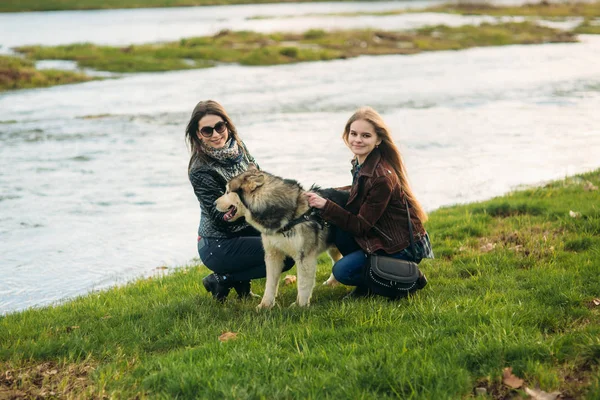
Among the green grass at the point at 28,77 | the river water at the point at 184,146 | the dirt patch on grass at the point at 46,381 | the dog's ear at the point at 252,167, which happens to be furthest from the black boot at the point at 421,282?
the green grass at the point at 28,77

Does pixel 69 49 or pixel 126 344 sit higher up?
pixel 69 49

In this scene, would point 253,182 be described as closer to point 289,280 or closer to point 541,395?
point 289,280

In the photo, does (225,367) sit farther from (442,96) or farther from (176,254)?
(442,96)

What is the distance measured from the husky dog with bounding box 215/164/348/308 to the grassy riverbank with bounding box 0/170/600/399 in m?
0.49

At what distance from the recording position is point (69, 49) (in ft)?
141

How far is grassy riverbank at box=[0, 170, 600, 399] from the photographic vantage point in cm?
430

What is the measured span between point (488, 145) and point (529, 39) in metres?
37.5

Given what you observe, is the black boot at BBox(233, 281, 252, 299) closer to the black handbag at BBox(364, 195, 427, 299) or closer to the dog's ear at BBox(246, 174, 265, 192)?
the dog's ear at BBox(246, 174, 265, 192)

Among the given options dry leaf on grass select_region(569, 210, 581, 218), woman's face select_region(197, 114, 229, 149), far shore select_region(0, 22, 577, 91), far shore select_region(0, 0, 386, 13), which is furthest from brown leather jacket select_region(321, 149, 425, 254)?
far shore select_region(0, 0, 386, 13)

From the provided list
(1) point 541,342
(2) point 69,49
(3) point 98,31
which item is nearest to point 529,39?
(2) point 69,49

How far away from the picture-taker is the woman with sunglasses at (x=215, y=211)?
6590 millimetres

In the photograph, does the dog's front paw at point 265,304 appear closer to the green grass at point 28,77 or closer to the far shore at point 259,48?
the green grass at point 28,77

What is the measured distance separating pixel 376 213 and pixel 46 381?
327 centimetres

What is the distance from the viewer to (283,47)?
41875mm
